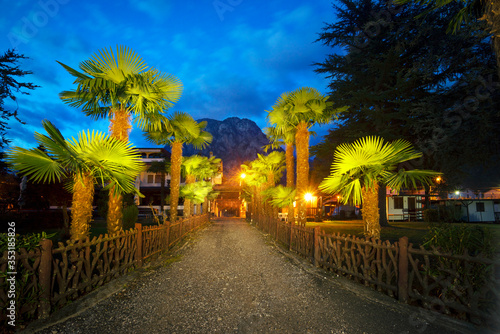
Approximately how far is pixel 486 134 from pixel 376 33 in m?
10.4

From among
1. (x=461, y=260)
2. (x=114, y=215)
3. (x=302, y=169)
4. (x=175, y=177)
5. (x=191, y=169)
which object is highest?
(x=191, y=169)

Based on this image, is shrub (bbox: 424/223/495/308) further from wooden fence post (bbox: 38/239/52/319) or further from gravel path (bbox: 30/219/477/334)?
wooden fence post (bbox: 38/239/52/319)

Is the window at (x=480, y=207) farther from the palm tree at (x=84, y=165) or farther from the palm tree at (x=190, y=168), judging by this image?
the palm tree at (x=84, y=165)

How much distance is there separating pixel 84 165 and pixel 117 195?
1.45 m

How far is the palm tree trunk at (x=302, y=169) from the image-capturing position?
1177 centimetres

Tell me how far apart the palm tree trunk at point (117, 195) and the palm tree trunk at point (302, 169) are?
7391 millimetres

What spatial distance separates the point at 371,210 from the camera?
6.53 meters

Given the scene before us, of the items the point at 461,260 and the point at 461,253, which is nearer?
the point at 461,260

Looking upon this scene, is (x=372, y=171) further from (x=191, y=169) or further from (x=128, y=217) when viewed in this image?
(x=191, y=169)

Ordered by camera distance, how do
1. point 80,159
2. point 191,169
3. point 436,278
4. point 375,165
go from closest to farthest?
1. point 436,278
2. point 80,159
3. point 375,165
4. point 191,169

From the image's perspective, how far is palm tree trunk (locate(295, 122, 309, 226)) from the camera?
38.6 ft

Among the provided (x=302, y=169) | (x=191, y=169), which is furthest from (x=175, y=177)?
(x=302, y=169)

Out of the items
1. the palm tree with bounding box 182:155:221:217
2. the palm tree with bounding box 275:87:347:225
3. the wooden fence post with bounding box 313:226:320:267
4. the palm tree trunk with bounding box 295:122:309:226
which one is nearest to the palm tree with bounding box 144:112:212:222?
the palm tree with bounding box 182:155:221:217

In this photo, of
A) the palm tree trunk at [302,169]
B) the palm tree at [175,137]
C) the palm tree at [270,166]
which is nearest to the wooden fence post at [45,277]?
the palm tree trunk at [302,169]
